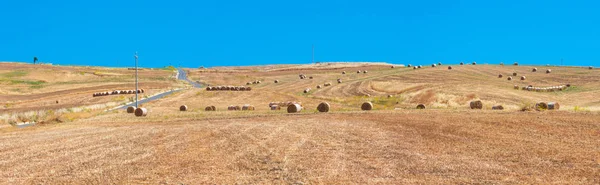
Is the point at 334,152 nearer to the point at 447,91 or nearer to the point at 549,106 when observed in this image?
the point at 549,106

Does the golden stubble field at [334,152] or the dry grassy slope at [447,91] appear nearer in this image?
the golden stubble field at [334,152]

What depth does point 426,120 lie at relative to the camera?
3053cm

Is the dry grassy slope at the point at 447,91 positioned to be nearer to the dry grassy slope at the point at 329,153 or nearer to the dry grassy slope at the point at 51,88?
the dry grassy slope at the point at 51,88

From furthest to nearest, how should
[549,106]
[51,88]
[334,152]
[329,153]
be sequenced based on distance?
[51,88] < [549,106] < [334,152] < [329,153]

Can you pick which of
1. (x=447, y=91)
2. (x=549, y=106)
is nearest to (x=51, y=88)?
(x=447, y=91)

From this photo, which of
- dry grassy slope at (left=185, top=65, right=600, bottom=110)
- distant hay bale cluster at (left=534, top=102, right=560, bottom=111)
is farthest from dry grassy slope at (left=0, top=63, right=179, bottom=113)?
distant hay bale cluster at (left=534, top=102, right=560, bottom=111)

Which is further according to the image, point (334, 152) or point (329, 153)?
point (334, 152)

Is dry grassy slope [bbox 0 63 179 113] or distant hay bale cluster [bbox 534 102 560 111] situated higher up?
dry grassy slope [bbox 0 63 179 113]

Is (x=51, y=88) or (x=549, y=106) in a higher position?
(x=51, y=88)

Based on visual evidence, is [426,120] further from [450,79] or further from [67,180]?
[450,79]

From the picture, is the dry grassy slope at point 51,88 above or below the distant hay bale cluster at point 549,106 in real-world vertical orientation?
above

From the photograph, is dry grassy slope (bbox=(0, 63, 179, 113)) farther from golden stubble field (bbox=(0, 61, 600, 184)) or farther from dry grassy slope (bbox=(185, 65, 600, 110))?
golden stubble field (bbox=(0, 61, 600, 184))

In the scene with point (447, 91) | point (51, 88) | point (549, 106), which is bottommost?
point (549, 106)

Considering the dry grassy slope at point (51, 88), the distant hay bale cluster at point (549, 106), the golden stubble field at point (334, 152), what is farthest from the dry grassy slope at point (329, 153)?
the dry grassy slope at point (51, 88)
